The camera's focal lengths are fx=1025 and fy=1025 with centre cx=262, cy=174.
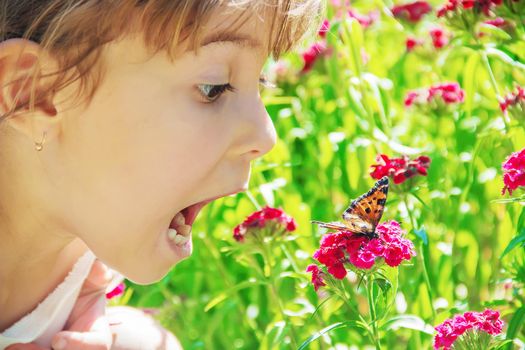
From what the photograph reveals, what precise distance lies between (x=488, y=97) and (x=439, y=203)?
1.19 feet

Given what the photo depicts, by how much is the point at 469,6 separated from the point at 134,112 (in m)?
0.78

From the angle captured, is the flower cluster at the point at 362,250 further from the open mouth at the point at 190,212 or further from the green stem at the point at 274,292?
the green stem at the point at 274,292

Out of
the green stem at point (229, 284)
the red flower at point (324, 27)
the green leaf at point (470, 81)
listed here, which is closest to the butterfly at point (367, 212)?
the red flower at point (324, 27)

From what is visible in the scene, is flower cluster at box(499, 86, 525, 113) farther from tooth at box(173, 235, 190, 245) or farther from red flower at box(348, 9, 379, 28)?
red flower at box(348, 9, 379, 28)

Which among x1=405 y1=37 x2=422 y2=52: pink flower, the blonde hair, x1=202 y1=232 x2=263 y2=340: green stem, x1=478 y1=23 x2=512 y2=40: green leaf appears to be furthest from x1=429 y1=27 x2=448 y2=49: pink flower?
the blonde hair

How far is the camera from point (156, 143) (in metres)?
1.51

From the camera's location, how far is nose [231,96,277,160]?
156 centimetres

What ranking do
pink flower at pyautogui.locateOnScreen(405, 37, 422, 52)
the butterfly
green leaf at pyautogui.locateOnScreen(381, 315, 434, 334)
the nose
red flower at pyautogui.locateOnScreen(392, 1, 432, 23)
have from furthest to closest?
red flower at pyautogui.locateOnScreen(392, 1, 432, 23)
pink flower at pyautogui.locateOnScreen(405, 37, 422, 52)
green leaf at pyautogui.locateOnScreen(381, 315, 434, 334)
the nose
the butterfly

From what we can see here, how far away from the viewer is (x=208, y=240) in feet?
7.72

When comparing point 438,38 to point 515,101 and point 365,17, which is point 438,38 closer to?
point 365,17

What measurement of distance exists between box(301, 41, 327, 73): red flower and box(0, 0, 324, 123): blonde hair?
111 centimetres

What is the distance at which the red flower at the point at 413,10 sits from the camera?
2.80 m

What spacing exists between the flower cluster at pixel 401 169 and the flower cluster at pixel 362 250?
0.89 feet

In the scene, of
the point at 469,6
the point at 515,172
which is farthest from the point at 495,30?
the point at 515,172
